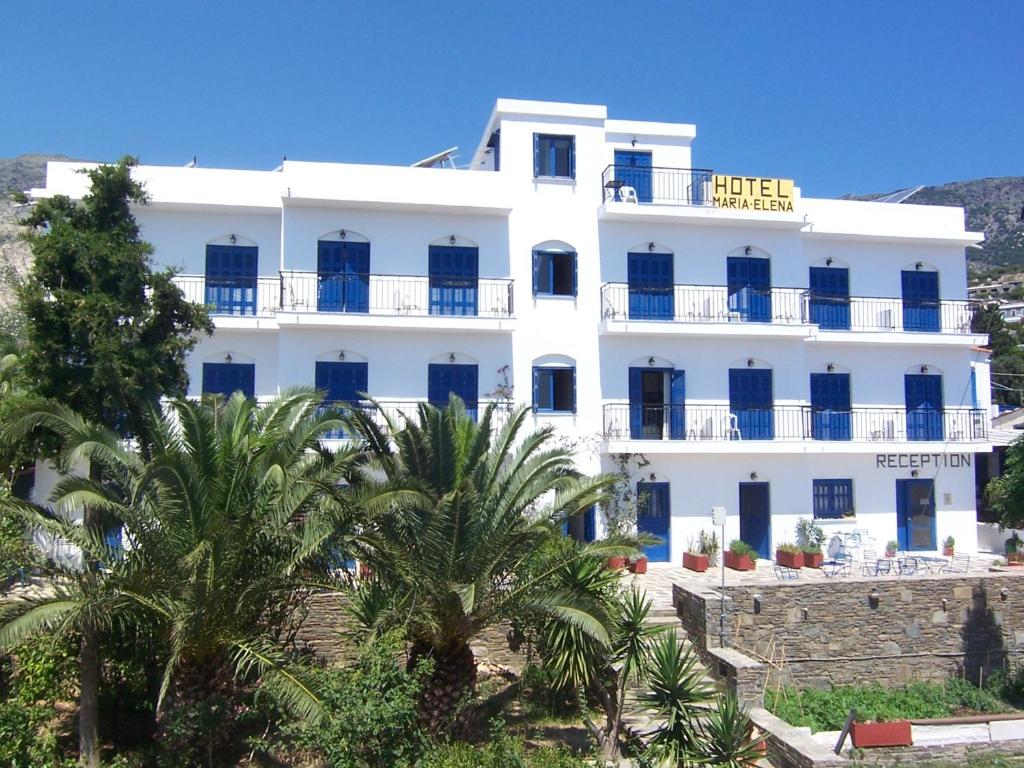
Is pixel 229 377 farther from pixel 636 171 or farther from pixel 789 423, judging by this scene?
pixel 789 423

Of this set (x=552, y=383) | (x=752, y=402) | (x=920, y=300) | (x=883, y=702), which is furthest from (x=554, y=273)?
(x=883, y=702)

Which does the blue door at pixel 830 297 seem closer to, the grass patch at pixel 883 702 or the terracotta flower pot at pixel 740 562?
the terracotta flower pot at pixel 740 562

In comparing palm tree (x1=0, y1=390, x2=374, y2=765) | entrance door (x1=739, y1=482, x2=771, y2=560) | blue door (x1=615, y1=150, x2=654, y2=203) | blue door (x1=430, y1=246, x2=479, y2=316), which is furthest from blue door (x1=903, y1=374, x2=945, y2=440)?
palm tree (x1=0, y1=390, x2=374, y2=765)

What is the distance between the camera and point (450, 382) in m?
21.6

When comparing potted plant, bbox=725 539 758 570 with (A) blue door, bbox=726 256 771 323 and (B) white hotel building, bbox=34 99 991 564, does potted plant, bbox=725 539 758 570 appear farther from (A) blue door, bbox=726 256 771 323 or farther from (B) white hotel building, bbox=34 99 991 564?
(A) blue door, bbox=726 256 771 323

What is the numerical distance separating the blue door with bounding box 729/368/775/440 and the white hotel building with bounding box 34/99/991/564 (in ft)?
0.19

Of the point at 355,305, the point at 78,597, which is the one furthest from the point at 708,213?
the point at 78,597

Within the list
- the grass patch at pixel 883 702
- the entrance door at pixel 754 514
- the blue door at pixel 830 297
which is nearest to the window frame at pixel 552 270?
the entrance door at pixel 754 514

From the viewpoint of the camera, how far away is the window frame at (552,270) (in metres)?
22.3

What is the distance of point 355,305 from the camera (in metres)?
21.4

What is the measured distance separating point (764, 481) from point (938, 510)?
5429 millimetres

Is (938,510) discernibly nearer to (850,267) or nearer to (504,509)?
(850,267)

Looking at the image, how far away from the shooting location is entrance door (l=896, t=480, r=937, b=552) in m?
24.1

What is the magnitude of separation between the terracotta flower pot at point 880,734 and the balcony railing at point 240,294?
15.1m
